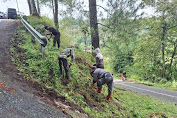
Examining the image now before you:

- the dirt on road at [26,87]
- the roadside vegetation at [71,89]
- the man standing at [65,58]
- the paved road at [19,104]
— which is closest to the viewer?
the paved road at [19,104]

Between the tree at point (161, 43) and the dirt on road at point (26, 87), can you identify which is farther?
the tree at point (161, 43)

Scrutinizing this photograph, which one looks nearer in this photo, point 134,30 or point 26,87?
point 26,87

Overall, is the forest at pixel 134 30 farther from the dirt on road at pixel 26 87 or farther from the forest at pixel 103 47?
the dirt on road at pixel 26 87

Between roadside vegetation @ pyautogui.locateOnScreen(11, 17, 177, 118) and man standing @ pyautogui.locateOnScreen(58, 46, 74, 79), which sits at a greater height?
man standing @ pyautogui.locateOnScreen(58, 46, 74, 79)

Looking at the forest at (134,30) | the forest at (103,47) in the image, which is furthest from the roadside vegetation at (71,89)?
the forest at (134,30)

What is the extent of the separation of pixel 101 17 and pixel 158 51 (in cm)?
1012

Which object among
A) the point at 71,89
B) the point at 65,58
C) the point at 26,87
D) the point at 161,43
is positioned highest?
the point at 161,43

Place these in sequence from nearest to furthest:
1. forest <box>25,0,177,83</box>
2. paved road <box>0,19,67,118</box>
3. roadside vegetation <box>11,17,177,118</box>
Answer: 1. paved road <box>0,19,67,118</box>
2. roadside vegetation <box>11,17,177,118</box>
3. forest <box>25,0,177,83</box>

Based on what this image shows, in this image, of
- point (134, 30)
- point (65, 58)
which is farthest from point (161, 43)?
point (65, 58)

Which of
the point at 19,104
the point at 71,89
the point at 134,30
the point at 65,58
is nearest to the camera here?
the point at 19,104

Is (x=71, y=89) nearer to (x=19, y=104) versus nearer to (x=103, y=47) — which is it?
(x=19, y=104)

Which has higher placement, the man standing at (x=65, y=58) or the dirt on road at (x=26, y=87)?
the man standing at (x=65, y=58)

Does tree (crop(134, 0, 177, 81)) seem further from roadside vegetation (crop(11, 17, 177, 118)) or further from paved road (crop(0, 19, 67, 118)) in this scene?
paved road (crop(0, 19, 67, 118))

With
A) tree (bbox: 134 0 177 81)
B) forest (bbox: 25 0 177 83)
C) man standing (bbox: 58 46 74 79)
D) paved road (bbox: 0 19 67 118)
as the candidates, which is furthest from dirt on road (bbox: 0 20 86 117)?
tree (bbox: 134 0 177 81)
